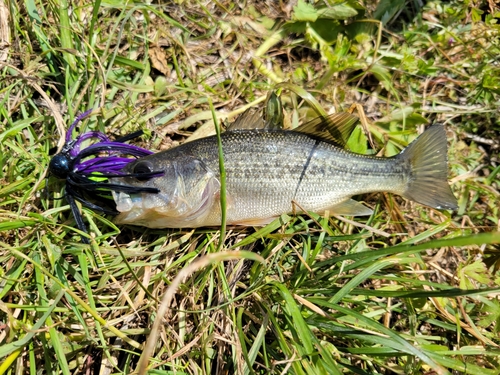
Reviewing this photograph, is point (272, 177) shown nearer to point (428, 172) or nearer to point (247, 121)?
point (247, 121)

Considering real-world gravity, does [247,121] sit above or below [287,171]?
above

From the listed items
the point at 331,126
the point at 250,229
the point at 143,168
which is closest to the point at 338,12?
the point at 331,126

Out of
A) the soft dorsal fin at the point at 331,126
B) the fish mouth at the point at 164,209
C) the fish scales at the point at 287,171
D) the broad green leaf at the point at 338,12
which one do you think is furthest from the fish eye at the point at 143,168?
the broad green leaf at the point at 338,12

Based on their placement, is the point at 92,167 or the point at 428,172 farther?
the point at 428,172

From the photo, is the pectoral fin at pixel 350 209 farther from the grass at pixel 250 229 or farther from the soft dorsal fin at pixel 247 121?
the soft dorsal fin at pixel 247 121

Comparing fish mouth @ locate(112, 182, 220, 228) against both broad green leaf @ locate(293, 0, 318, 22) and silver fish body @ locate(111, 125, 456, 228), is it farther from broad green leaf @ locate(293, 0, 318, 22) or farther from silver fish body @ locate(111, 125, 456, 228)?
broad green leaf @ locate(293, 0, 318, 22)
